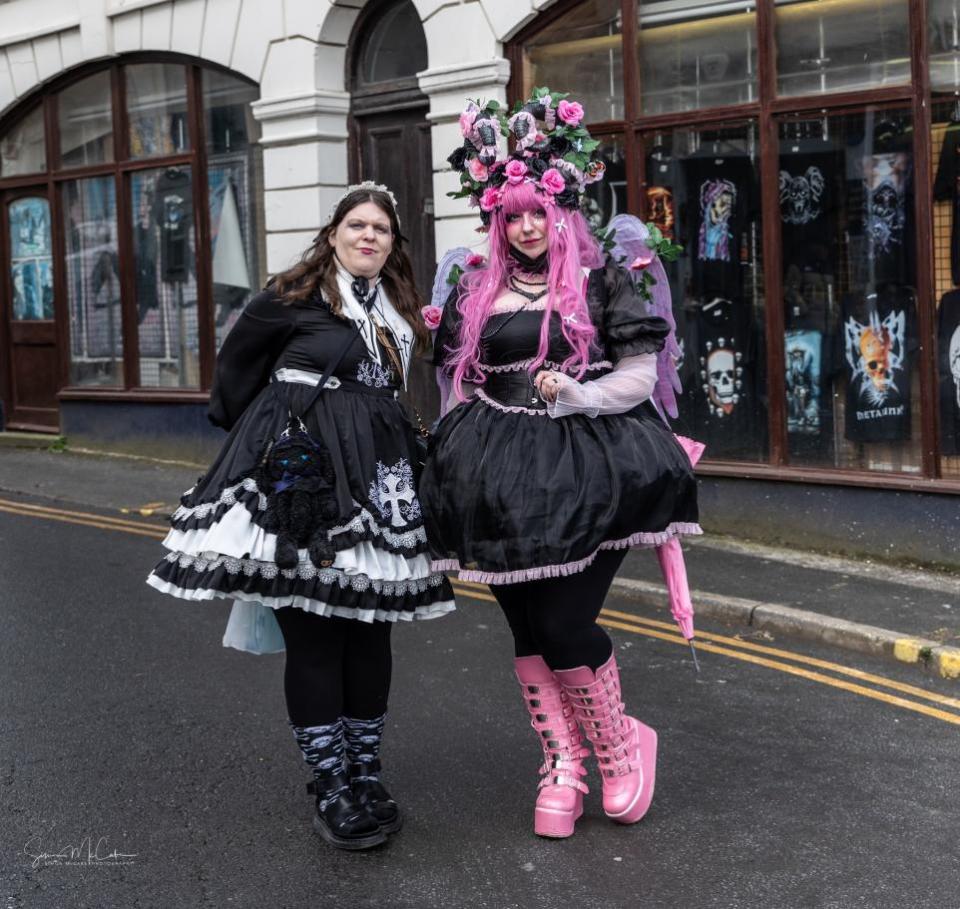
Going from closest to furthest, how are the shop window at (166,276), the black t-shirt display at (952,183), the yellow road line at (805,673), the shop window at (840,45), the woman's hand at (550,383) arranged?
1. the woman's hand at (550,383)
2. the yellow road line at (805,673)
3. the black t-shirt display at (952,183)
4. the shop window at (840,45)
5. the shop window at (166,276)

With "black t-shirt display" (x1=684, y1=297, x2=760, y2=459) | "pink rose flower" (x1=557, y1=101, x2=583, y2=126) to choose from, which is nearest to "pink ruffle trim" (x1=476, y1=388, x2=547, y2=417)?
"pink rose flower" (x1=557, y1=101, x2=583, y2=126)

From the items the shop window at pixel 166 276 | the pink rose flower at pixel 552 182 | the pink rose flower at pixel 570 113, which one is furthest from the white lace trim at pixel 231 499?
the shop window at pixel 166 276

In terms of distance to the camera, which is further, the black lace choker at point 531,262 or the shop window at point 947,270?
the shop window at point 947,270

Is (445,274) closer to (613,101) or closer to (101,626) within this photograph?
(101,626)

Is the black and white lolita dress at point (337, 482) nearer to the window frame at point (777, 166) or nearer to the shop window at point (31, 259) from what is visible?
the window frame at point (777, 166)

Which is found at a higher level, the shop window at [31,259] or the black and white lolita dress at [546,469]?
the shop window at [31,259]

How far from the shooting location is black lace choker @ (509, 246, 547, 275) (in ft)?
14.9

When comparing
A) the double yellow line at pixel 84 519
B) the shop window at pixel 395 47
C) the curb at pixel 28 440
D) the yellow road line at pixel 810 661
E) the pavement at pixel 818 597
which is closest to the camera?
the yellow road line at pixel 810 661

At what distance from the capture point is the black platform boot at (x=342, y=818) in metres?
4.45

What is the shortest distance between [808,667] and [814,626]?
1.85 feet

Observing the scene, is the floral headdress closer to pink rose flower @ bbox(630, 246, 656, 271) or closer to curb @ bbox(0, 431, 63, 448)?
pink rose flower @ bbox(630, 246, 656, 271)

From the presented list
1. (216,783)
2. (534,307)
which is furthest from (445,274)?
(216,783)

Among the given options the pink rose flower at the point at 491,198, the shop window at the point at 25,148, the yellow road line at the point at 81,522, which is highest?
the shop window at the point at 25,148

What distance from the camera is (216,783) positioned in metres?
5.05
